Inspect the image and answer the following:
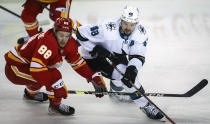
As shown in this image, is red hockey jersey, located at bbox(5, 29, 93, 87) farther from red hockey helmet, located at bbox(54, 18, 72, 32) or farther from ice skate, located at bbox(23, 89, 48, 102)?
ice skate, located at bbox(23, 89, 48, 102)

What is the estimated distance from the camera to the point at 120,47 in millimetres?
3266

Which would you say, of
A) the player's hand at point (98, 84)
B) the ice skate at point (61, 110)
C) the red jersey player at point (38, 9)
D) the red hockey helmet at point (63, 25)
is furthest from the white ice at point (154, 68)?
the red hockey helmet at point (63, 25)

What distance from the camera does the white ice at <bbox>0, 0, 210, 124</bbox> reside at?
3129 millimetres

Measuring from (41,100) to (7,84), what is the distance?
0.57 meters

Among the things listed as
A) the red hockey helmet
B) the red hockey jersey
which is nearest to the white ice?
the red hockey jersey

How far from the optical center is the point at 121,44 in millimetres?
3238

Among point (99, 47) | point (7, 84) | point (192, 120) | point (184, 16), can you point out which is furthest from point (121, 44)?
point (184, 16)

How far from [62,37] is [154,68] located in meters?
1.69

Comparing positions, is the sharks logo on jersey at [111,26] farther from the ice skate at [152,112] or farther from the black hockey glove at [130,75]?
the ice skate at [152,112]

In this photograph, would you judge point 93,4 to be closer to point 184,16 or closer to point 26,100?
point 184,16

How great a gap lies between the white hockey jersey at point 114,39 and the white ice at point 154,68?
477 mm

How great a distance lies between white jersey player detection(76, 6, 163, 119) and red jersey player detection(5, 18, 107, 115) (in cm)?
27

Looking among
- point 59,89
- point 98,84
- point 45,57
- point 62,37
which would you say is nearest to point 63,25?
point 62,37

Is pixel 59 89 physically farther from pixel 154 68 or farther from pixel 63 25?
pixel 154 68
